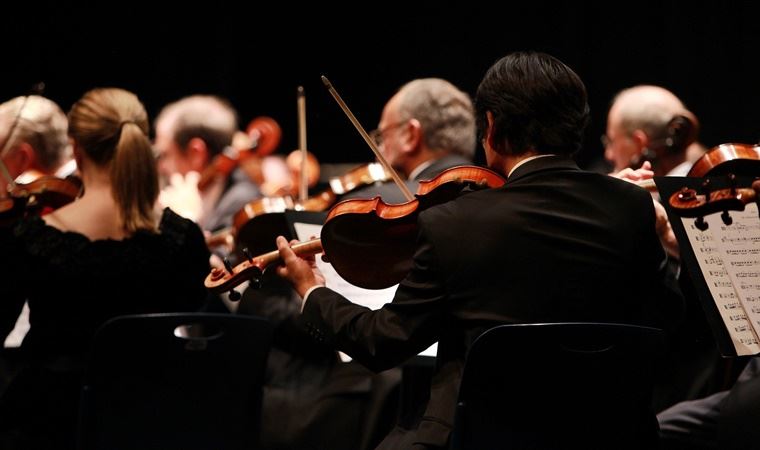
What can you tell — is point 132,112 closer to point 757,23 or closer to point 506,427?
point 506,427

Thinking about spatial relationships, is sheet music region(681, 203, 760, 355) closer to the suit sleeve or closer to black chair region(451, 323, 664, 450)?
black chair region(451, 323, 664, 450)

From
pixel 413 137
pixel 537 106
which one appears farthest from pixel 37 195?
pixel 537 106

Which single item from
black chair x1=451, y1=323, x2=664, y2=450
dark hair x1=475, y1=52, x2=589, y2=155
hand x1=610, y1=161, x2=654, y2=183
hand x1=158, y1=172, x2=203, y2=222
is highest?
dark hair x1=475, y1=52, x2=589, y2=155

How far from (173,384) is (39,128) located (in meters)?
1.44

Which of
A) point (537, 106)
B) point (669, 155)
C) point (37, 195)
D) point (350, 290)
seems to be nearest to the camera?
point (537, 106)

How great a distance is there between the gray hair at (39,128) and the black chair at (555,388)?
6.77 ft

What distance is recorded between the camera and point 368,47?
245 inches

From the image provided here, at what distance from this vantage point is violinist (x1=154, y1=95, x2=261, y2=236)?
456 centimetres

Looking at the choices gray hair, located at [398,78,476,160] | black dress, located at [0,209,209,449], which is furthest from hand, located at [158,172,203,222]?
black dress, located at [0,209,209,449]

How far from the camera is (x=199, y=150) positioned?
4.64m

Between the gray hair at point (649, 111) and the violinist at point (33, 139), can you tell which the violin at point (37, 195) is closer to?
the violinist at point (33, 139)

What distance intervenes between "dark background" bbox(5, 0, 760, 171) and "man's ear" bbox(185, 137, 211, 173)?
1.46 m

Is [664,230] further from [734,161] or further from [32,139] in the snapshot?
[32,139]

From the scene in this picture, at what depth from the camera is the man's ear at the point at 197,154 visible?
4633mm
